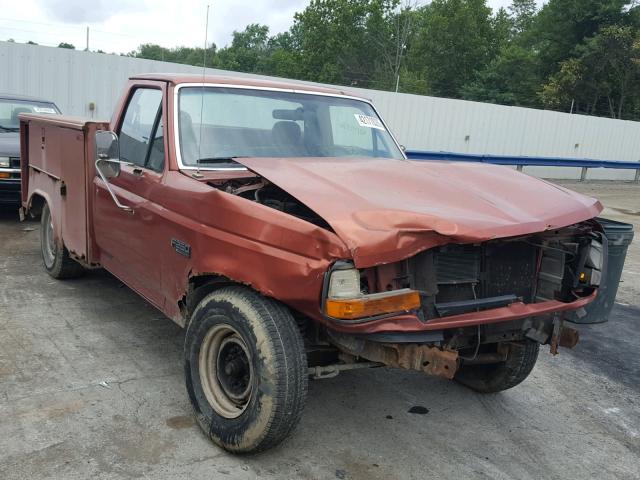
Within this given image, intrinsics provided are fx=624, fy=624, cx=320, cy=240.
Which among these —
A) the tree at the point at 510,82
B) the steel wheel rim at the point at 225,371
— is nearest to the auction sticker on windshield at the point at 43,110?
the steel wheel rim at the point at 225,371

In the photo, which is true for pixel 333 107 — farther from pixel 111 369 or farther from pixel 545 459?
pixel 545 459

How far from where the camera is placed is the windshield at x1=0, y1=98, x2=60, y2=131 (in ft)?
31.1

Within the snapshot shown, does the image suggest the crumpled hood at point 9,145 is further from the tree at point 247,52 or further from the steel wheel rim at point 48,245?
the tree at point 247,52

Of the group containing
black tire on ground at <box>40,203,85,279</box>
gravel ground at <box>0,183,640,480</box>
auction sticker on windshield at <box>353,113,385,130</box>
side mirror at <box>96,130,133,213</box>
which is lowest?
gravel ground at <box>0,183,640,480</box>

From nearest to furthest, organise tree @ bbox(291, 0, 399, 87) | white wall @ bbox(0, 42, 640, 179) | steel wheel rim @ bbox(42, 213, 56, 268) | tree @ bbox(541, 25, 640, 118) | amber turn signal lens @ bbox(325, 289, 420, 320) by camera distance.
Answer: amber turn signal lens @ bbox(325, 289, 420, 320) < steel wheel rim @ bbox(42, 213, 56, 268) < white wall @ bbox(0, 42, 640, 179) < tree @ bbox(541, 25, 640, 118) < tree @ bbox(291, 0, 399, 87)

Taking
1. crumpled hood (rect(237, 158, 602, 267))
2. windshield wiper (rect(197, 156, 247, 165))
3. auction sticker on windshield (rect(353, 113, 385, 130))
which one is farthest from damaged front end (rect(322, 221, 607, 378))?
auction sticker on windshield (rect(353, 113, 385, 130))

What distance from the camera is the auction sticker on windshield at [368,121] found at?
491cm

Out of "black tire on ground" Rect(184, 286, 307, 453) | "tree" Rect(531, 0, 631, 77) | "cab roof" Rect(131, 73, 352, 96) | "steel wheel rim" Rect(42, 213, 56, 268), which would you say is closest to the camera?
"black tire on ground" Rect(184, 286, 307, 453)

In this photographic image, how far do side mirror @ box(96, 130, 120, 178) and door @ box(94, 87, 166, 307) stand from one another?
129mm

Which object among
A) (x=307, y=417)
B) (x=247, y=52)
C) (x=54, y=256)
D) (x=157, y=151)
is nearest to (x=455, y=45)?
(x=247, y=52)

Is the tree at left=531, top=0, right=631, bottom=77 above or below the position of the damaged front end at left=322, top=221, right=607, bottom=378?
above

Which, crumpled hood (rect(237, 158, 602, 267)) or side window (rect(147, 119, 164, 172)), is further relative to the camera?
side window (rect(147, 119, 164, 172))

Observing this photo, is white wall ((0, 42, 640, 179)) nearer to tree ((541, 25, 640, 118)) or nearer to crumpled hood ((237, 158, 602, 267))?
crumpled hood ((237, 158, 602, 267))

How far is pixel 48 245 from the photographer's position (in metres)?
6.32
